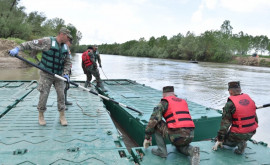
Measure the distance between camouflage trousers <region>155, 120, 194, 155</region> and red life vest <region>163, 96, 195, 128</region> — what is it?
0.07 meters

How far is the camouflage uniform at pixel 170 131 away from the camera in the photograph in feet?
10.2

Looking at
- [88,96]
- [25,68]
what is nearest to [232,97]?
[88,96]

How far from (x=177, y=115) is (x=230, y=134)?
1.15 m

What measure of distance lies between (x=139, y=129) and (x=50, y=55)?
255 cm

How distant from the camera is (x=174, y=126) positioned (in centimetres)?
312

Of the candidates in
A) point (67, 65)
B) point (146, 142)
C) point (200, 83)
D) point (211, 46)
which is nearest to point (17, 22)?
point (200, 83)

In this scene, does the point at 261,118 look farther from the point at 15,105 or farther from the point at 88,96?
the point at 15,105

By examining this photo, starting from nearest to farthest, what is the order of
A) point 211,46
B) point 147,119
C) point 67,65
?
point 67,65
point 147,119
point 211,46

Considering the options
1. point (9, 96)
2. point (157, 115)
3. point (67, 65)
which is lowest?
point (9, 96)

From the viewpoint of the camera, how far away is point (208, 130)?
529cm

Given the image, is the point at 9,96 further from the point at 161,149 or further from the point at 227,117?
the point at 227,117

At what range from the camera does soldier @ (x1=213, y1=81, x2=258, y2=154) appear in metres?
3.43

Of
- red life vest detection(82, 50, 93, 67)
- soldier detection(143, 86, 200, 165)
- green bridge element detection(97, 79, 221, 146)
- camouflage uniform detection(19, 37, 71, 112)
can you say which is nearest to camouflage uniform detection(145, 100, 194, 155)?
soldier detection(143, 86, 200, 165)

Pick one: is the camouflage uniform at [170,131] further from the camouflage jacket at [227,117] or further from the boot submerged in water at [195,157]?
the camouflage jacket at [227,117]
